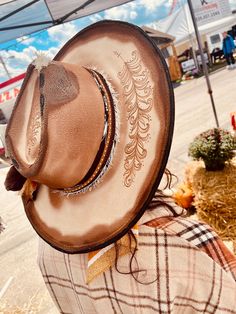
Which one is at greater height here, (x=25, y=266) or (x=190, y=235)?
(x=190, y=235)

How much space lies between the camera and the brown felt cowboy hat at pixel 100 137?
91cm

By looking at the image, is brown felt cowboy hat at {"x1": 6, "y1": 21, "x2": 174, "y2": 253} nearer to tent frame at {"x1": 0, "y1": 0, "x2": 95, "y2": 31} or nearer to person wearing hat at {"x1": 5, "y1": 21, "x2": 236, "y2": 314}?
person wearing hat at {"x1": 5, "y1": 21, "x2": 236, "y2": 314}

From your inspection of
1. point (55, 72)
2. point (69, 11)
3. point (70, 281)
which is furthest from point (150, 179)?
point (69, 11)

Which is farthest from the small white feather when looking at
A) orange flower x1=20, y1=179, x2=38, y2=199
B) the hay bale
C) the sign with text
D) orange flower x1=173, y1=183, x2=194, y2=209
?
the sign with text

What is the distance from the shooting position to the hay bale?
3051mm

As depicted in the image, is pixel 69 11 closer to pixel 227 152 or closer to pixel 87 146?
pixel 227 152

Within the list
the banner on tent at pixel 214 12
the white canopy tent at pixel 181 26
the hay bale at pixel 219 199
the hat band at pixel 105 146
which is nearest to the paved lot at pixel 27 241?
the hat band at pixel 105 146

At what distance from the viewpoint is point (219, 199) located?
3.08 metres

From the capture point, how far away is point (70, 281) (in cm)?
119

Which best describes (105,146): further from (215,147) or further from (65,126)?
(215,147)

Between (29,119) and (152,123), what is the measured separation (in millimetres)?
A: 496

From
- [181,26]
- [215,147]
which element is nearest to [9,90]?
[181,26]

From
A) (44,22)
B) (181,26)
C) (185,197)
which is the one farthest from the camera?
(181,26)

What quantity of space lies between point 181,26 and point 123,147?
1511 centimetres
